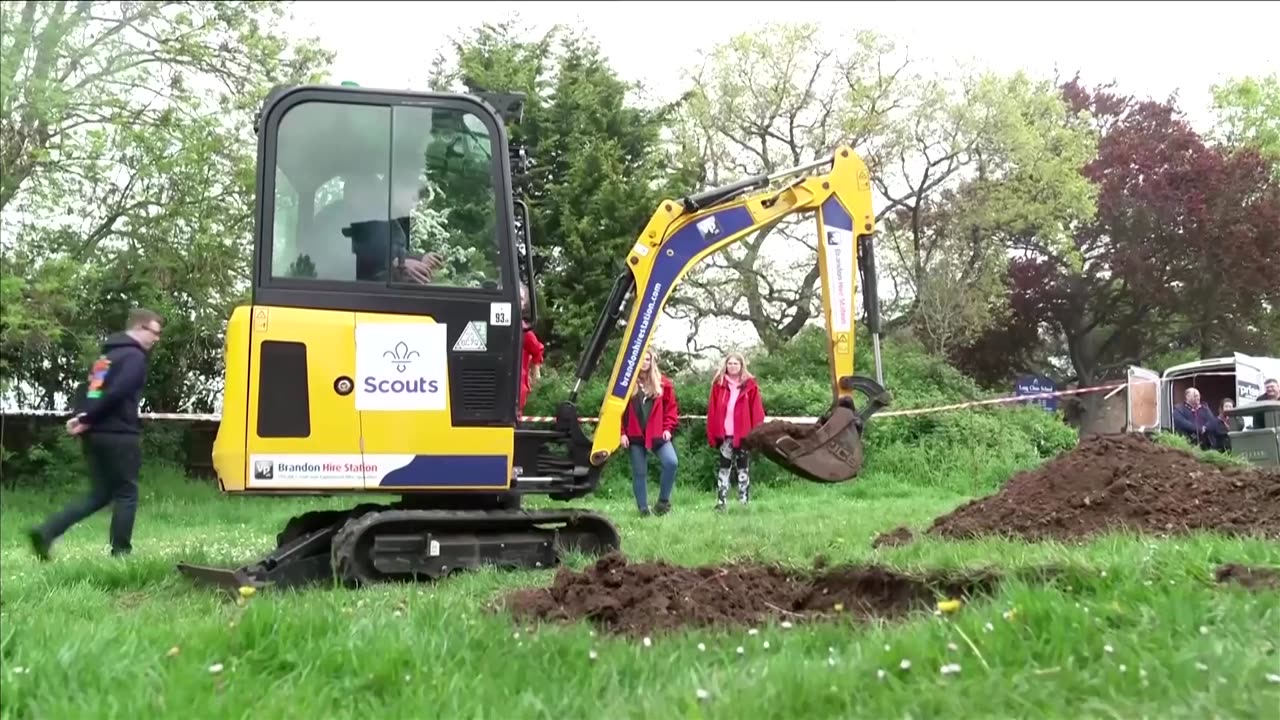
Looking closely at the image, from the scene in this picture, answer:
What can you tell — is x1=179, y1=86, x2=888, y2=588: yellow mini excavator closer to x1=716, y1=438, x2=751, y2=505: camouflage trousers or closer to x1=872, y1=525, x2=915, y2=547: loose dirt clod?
x1=872, y1=525, x2=915, y2=547: loose dirt clod

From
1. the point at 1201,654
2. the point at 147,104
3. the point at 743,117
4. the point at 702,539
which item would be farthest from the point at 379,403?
the point at 743,117

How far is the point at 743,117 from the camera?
27859 millimetres

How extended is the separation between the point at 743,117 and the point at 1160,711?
84.8 ft

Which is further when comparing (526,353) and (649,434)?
(649,434)

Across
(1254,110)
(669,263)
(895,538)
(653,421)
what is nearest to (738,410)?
(653,421)

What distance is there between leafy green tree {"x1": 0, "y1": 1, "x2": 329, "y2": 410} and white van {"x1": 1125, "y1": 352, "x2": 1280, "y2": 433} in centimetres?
1114

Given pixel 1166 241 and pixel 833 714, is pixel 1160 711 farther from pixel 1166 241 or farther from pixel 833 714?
pixel 1166 241

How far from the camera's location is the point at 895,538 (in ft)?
23.9

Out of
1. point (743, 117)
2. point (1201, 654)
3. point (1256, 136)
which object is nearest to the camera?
point (1201, 654)

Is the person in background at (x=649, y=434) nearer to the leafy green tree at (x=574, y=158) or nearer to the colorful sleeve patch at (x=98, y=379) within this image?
the colorful sleeve patch at (x=98, y=379)

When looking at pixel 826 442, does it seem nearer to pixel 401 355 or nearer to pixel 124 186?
pixel 401 355

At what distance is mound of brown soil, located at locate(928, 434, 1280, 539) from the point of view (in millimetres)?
6852

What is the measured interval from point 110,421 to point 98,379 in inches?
11.7

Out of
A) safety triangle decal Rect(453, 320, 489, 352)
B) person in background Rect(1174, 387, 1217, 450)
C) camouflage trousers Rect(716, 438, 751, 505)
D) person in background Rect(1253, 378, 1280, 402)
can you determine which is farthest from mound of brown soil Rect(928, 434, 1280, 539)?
camouflage trousers Rect(716, 438, 751, 505)
